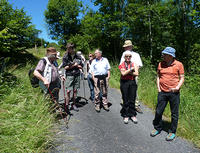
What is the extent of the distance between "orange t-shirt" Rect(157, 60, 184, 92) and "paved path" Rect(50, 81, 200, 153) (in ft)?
3.80

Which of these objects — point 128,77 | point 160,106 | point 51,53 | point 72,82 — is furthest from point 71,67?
point 160,106

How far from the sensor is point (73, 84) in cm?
438

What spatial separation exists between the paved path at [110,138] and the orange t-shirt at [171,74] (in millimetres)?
1157

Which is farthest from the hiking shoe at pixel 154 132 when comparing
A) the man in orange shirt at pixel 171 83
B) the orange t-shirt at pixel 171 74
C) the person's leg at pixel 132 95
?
the orange t-shirt at pixel 171 74

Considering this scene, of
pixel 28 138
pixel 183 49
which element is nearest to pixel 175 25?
pixel 183 49

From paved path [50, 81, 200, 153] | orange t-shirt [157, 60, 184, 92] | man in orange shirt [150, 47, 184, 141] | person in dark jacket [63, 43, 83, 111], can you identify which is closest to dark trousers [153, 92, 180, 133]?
man in orange shirt [150, 47, 184, 141]

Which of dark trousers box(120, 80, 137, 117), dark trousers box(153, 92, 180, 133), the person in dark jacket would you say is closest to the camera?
dark trousers box(153, 92, 180, 133)

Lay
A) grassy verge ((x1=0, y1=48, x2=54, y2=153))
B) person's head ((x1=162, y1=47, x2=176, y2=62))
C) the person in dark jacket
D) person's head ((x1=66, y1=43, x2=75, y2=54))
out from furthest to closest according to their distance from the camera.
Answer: the person in dark jacket, person's head ((x1=66, y1=43, x2=75, y2=54)), person's head ((x1=162, y1=47, x2=176, y2=62)), grassy verge ((x1=0, y1=48, x2=54, y2=153))

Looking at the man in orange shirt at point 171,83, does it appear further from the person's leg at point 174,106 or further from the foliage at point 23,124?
the foliage at point 23,124

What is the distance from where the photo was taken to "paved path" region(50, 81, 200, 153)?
9.00 ft

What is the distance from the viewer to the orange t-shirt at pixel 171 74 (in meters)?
3.06

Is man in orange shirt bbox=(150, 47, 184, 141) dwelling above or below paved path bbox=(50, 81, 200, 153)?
above

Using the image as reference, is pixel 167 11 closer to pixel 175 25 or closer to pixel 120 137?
pixel 175 25

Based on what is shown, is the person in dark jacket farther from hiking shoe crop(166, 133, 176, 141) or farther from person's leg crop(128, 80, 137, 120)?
hiking shoe crop(166, 133, 176, 141)
